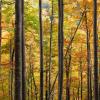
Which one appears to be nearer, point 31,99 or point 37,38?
point 37,38

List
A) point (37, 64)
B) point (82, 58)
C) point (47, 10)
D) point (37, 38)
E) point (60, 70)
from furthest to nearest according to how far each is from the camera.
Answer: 1. point (37, 64)
2. point (82, 58)
3. point (37, 38)
4. point (47, 10)
5. point (60, 70)

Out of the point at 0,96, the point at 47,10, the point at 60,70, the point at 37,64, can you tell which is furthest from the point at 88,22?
the point at 0,96

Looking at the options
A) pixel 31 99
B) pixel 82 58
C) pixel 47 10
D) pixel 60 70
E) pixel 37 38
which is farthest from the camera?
pixel 31 99

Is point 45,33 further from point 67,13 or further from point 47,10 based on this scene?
point 67,13

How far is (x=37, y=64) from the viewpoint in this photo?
3428cm

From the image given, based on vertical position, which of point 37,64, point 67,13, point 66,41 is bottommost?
point 37,64

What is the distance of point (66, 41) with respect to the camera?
86.0ft

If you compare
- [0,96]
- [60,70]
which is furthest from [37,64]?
[60,70]

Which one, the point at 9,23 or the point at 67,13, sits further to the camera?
the point at 9,23

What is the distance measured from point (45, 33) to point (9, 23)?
4779 mm

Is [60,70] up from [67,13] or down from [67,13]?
down

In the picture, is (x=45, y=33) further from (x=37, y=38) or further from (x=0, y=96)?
(x=0, y=96)

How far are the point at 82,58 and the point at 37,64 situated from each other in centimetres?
577

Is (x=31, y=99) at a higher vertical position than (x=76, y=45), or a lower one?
lower
